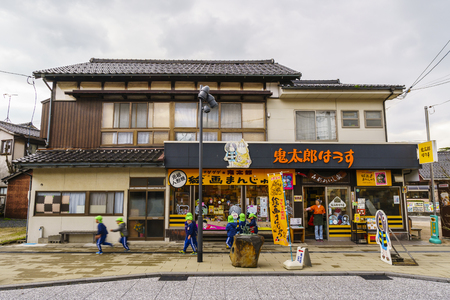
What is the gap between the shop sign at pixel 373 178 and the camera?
45.9ft

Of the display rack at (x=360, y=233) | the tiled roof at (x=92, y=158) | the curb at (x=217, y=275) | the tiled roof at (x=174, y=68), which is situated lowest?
the curb at (x=217, y=275)

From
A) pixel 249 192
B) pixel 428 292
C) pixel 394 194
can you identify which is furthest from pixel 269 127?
pixel 428 292

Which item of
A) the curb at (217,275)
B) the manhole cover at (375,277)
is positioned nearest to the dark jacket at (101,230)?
the curb at (217,275)

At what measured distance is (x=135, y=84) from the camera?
1471 centimetres

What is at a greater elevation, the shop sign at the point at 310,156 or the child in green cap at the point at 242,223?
the shop sign at the point at 310,156

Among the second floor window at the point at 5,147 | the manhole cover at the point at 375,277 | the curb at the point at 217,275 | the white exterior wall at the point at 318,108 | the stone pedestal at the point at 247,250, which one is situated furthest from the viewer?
the second floor window at the point at 5,147

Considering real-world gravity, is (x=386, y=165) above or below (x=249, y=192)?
above

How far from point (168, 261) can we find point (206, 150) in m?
5.39

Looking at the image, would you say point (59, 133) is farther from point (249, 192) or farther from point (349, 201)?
point (349, 201)

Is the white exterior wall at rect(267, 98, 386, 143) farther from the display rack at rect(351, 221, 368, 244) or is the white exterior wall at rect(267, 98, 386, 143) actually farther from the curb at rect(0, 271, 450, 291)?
the curb at rect(0, 271, 450, 291)

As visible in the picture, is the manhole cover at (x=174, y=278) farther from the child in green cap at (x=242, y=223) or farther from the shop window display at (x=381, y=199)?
the shop window display at (x=381, y=199)

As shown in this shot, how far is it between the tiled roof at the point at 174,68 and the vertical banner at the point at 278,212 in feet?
21.0

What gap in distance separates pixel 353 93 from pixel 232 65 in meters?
7.40

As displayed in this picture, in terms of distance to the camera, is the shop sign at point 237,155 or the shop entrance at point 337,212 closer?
the shop sign at point 237,155
